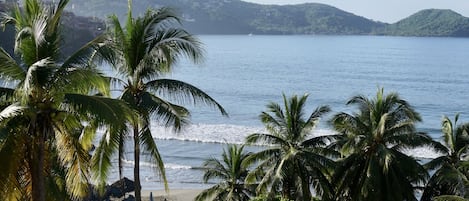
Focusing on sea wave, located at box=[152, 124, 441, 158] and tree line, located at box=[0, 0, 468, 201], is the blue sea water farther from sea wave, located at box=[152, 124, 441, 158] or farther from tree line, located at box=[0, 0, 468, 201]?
tree line, located at box=[0, 0, 468, 201]

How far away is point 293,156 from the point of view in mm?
20453

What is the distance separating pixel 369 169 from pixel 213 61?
412 ft

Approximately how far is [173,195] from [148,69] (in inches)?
888

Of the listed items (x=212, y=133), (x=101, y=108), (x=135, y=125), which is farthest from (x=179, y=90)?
(x=212, y=133)

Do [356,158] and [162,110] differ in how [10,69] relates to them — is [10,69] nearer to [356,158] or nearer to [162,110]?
[162,110]

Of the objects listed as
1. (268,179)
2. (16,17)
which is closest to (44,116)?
(16,17)

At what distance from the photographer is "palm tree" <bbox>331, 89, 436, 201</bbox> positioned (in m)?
20.2

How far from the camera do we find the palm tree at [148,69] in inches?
513

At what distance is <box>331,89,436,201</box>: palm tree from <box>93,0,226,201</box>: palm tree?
329 inches

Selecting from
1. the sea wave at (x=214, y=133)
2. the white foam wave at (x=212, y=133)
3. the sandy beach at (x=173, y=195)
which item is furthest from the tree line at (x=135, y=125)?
the sea wave at (x=214, y=133)

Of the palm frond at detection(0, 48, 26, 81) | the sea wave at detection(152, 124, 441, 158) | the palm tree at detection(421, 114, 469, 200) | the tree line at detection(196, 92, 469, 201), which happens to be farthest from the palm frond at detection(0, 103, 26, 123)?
the sea wave at detection(152, 124, 441, 158)

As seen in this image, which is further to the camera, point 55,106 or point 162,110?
point 162,110

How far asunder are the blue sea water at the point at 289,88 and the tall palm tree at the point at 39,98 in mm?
18125

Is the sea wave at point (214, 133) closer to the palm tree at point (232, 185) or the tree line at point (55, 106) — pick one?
the palm tree at point (232, 185)
